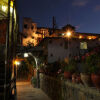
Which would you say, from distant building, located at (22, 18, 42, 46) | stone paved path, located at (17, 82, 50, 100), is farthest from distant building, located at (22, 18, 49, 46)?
stone paved path, located at (17, 82, 50, 100)

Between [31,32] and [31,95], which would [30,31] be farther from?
[31,95]

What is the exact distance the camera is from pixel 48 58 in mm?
21578

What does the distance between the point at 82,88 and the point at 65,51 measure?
18206 millimetres

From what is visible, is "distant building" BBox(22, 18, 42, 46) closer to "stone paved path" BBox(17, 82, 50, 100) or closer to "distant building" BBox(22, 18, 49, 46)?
"distant building" BBox(22, 18, 49, 46)

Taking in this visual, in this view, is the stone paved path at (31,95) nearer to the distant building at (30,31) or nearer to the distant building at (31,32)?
the distant building at (31,32)

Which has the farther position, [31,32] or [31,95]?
[31,32]

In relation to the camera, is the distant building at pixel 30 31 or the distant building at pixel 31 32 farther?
the distant building at pixel 30 31

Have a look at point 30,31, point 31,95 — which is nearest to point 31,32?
point 30,31

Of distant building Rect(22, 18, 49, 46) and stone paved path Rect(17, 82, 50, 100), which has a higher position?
distant building Rect(22, 18, 49, 46)

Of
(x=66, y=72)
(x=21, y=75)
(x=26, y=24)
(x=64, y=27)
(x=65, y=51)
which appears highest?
(x=26, y=24)

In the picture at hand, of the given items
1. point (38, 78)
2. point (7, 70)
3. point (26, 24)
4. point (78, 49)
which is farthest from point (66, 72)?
point (26, 24)

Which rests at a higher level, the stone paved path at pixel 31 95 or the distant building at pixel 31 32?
the distant building at pixel 31 32

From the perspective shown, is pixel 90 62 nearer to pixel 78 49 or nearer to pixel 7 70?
pixel 7 70

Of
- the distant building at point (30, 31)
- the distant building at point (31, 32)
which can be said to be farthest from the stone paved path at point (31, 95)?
the distant building at point (30, 31)
